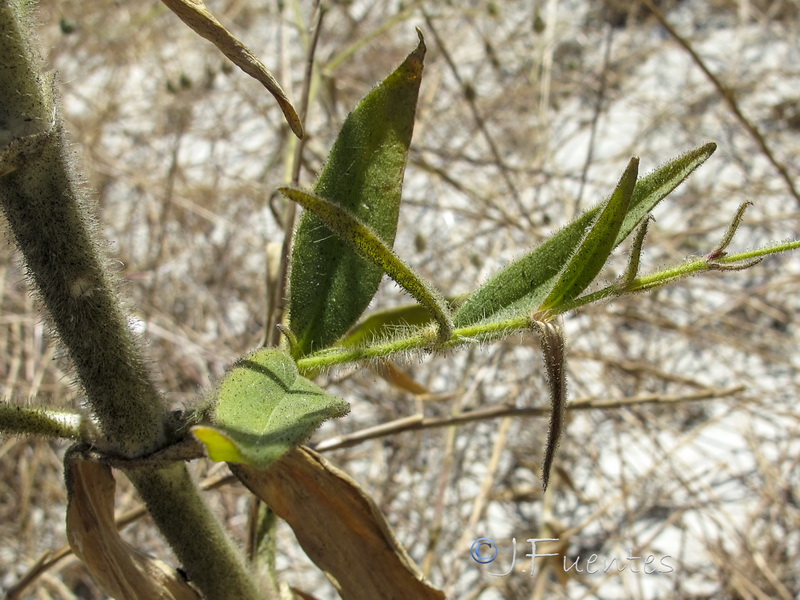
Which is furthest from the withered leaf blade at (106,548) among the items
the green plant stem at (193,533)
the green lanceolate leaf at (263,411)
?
the green lanceolate leaf at (263,411)

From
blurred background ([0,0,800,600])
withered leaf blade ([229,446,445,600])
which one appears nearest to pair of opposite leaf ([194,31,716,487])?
withered leaf blade ([229,446,445,600])

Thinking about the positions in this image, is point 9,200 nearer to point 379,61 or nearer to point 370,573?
point 370,573

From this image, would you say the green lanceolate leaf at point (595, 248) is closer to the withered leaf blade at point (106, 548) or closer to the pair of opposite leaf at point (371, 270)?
the pair of opposite leaf at point (371, 270)

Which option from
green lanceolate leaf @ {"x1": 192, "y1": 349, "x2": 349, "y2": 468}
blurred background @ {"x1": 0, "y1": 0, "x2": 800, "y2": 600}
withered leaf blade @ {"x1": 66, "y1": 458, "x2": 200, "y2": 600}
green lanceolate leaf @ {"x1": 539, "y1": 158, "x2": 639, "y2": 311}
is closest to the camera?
green lanceolate leaf @ {"x1": 192, "y1": 349, "x2": 349, "y2": 468}

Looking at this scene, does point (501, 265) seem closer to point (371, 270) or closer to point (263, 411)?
point (371, 270)

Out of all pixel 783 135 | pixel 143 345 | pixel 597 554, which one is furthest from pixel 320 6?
pixel 783 135

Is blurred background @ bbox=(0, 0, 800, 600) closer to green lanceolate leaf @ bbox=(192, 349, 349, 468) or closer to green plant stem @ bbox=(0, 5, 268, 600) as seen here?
green plant stem @ bbox=(0, 5, 268, 600)

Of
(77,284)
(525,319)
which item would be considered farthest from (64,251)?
(525,319)
